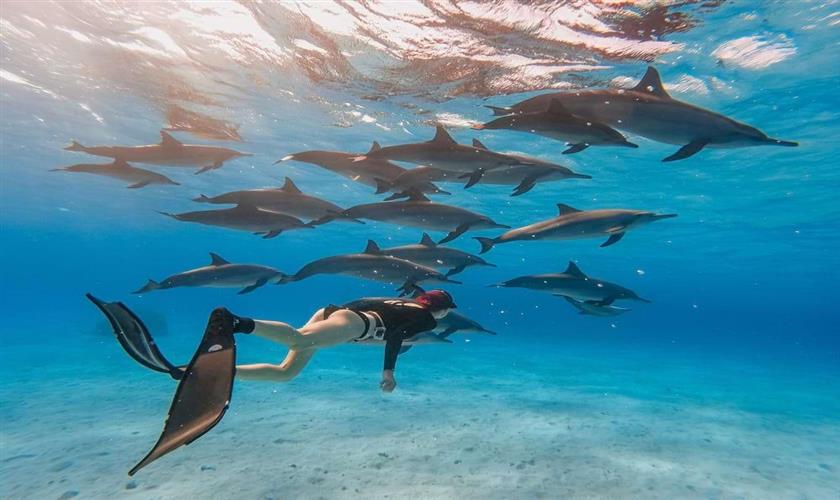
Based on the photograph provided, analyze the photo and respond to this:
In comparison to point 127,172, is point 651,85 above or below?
above

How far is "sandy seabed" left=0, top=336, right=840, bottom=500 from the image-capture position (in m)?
7.04

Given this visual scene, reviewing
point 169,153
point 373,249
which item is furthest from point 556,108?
point 169,153

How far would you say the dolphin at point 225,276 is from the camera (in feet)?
31.1

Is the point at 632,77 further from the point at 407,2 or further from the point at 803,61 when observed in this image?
the point at 407,2

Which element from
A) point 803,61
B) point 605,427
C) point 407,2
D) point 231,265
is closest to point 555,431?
point 605,427

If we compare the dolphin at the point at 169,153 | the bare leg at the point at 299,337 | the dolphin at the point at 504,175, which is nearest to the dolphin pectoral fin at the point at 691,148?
the dolphin at the point at 504,175

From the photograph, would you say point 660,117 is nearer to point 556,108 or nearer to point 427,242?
point 556,108

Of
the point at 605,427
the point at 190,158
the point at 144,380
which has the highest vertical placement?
the point at 190,158

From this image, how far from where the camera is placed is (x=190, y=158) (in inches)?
423

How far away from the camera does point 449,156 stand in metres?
7.97

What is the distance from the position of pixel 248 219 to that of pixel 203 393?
687 cm

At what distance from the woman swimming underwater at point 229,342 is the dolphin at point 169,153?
6.25 metres

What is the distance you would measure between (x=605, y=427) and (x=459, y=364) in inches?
480

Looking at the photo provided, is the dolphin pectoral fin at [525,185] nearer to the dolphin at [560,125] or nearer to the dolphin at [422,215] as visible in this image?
the dolphin at [422,215]
